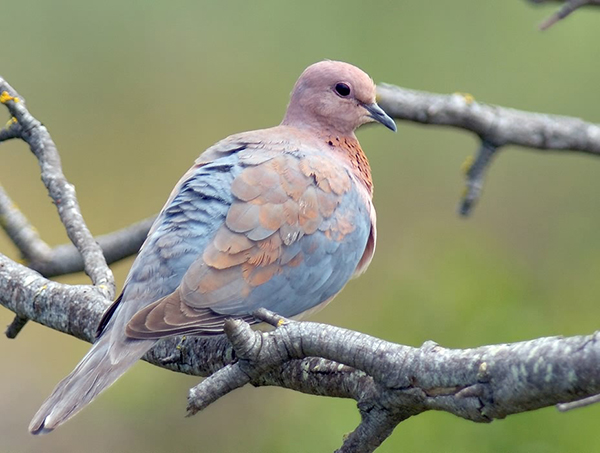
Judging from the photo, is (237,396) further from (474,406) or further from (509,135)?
(474,406)

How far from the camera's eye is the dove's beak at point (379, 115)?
11.4 ft

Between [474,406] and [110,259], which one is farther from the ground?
[474,406]

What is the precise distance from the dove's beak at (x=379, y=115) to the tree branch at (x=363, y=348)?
0.06 m

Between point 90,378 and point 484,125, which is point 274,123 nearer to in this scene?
point 484,125

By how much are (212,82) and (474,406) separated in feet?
14.5

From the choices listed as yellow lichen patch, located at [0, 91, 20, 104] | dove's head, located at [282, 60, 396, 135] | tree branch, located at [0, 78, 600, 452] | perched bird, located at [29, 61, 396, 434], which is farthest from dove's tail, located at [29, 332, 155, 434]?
dove's head, located at [282, 60, 396, 135]

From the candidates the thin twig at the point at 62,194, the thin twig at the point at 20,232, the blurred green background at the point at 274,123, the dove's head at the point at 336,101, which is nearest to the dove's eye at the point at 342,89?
the dove's head at the point at 336,101

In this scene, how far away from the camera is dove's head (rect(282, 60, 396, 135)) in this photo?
139 inches

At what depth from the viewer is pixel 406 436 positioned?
406 cm

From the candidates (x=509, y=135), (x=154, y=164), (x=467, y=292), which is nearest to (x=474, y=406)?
(x=509, y=135)

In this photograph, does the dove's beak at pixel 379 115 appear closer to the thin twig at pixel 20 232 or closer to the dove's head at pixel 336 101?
the dove's head at pixel 336 101

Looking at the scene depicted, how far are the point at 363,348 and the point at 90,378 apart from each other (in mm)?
847

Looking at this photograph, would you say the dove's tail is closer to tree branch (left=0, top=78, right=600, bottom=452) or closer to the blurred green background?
tree branch (left=0, top=78, right=600, bottom=452)

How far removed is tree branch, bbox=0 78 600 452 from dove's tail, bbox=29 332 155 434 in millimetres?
187
